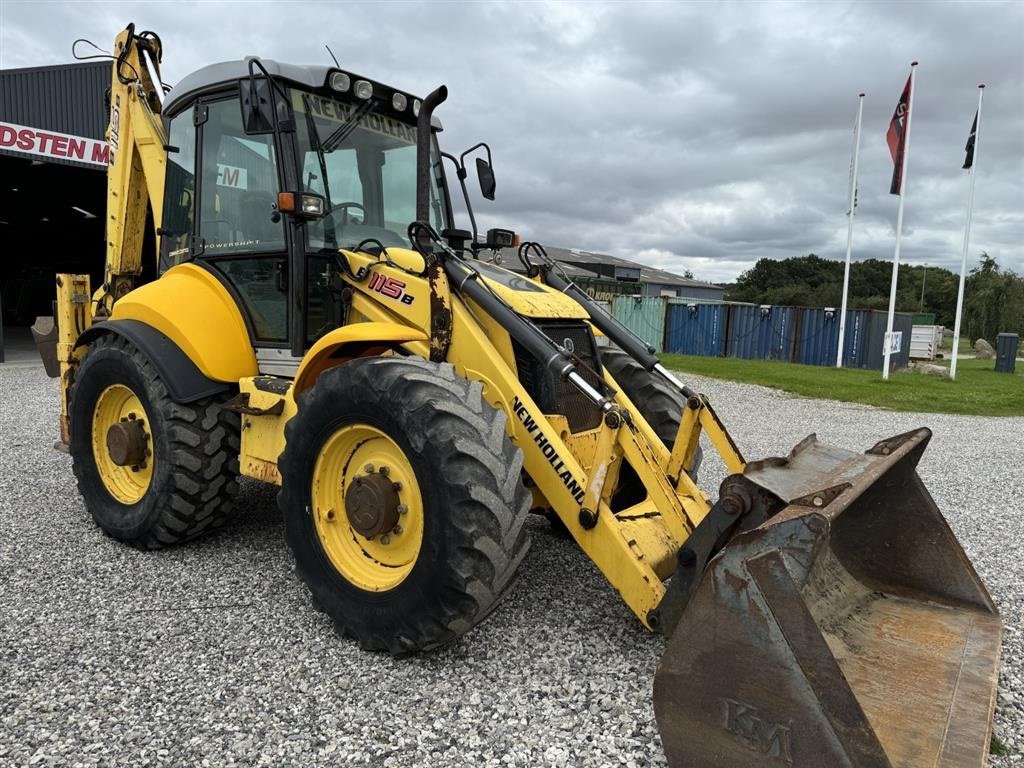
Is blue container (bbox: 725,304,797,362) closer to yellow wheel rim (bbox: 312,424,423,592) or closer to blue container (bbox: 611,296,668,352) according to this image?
blue container (bbox: 611,296,668,352)

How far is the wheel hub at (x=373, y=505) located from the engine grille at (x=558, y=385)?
93 cm

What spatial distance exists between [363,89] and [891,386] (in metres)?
15.6

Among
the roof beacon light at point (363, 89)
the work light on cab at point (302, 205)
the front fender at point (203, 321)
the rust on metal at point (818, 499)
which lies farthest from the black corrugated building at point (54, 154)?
the rust on metal at point (818, 499)

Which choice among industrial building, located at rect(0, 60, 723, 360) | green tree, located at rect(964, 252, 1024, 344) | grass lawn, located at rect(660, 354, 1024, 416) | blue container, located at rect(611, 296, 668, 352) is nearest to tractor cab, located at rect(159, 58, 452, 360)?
industrial building, located at rect(0, 60, 723, 360)

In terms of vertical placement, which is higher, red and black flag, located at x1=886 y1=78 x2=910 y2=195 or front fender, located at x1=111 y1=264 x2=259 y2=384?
red and black flag, located at x1=886 y1=78 x2=910 y2=195

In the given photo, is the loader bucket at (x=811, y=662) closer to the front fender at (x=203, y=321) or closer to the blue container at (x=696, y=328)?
the front fender at (x=203, y=321)

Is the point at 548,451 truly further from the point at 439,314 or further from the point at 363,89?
the point at 363,89

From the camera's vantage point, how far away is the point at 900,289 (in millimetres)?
66938

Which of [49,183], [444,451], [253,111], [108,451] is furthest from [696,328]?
[444,451]

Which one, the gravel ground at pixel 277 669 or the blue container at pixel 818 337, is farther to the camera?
the blue container at pixel 818 337

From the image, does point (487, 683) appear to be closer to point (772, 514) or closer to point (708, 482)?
point (772, 514)

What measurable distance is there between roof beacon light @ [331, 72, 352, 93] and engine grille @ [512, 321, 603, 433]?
5.91 feet

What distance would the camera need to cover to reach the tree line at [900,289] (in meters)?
39.3

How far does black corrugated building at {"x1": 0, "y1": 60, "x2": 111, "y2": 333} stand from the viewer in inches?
600
